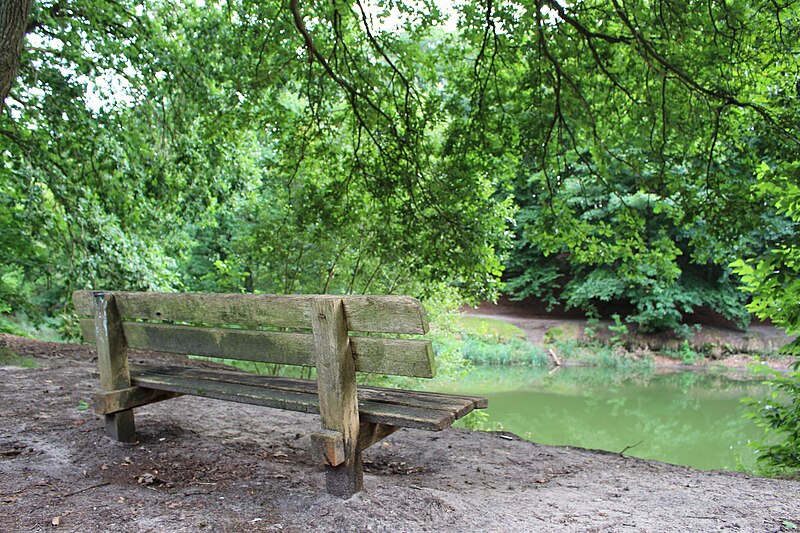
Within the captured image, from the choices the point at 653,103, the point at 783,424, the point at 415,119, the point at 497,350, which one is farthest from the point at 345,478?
the point at 497,350

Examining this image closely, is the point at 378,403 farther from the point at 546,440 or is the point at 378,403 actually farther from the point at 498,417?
the point at 498,417

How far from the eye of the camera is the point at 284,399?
3.12 m

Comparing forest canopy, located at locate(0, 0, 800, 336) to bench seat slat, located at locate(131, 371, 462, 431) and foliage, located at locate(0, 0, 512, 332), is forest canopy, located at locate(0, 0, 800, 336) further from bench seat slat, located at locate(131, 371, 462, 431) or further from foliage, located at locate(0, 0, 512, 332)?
bench seat slat, located at locate(131, 371, 462, 431)

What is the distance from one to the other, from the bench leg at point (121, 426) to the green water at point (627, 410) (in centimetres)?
760

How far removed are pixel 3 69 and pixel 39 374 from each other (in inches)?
128

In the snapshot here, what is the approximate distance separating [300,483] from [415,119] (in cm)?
490

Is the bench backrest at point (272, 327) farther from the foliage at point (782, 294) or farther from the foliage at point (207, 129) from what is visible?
the foliage at point (207, 129)

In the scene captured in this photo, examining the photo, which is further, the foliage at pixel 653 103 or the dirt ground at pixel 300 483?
the foliage at pixel 653 103

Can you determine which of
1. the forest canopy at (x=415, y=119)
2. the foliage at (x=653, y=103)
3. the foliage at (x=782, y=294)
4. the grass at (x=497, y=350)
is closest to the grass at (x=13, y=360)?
the forest canopy at (x=415, y=119)

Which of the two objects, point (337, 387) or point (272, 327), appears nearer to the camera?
point (337, 387)

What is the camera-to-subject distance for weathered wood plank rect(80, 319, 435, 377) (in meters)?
2.67

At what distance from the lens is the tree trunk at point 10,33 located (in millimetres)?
4242

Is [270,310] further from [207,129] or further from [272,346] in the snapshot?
[207,129]

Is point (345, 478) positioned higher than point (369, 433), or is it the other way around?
point (369, 433)
